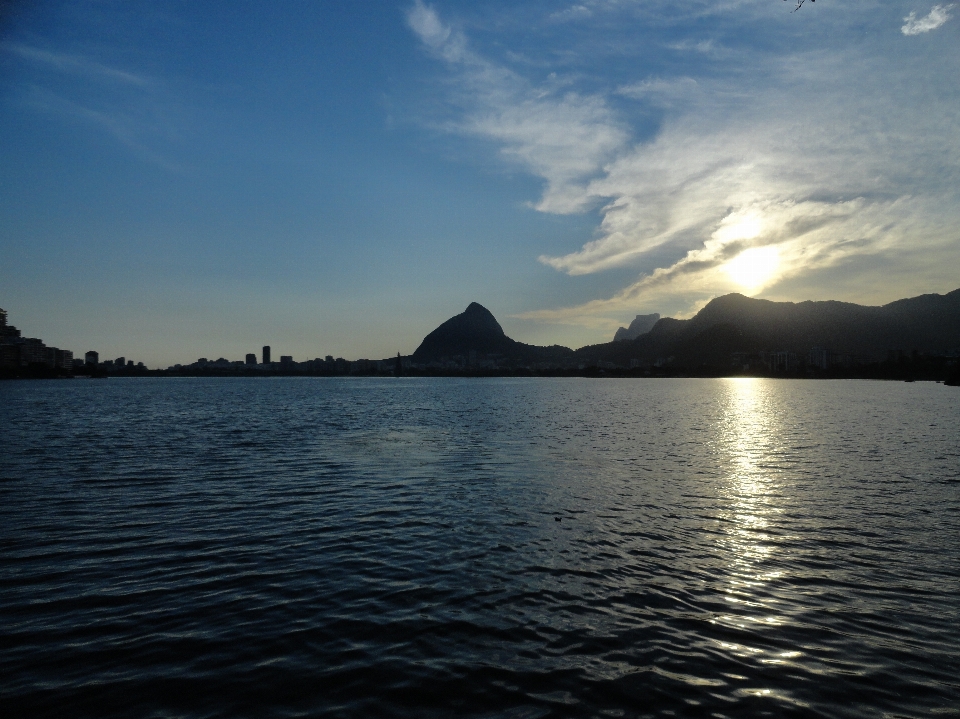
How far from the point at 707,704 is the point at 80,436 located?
66016mm

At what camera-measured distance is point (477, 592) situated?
15.9 m

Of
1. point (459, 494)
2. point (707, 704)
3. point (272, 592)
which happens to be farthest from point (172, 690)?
point (459, 494)

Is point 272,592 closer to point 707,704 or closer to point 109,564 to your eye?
point 109,564

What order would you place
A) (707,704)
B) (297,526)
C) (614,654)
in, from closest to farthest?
(707,704), (614,654), (297,526)

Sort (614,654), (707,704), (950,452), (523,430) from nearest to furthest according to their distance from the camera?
1. (707,704)
2. (614,654)
3. (950,452)
4. (523,430)

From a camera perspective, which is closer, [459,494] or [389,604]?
[389,604]

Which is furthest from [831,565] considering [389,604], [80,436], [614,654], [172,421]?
[172,421]

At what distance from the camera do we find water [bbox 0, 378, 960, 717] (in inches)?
→ 425

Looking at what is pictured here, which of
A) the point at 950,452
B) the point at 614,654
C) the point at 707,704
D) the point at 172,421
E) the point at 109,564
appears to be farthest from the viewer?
the point at 172,421

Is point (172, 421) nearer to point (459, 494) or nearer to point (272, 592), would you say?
point (459, 494)

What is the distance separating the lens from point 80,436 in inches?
2234

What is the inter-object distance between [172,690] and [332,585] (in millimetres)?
5914

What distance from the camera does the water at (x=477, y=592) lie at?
10.8 metres

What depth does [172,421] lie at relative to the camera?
3022 inches
